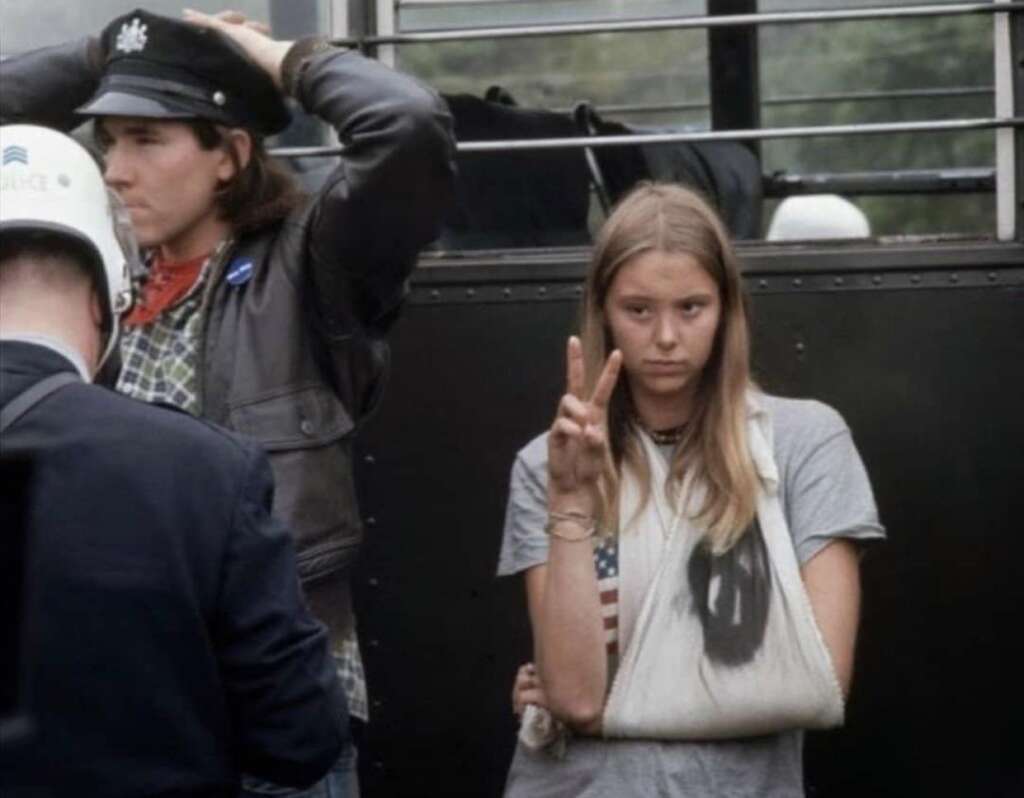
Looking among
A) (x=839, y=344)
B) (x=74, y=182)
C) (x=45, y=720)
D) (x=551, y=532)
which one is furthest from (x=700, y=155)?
(x=45, y=720)

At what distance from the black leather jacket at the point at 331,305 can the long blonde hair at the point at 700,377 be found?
1.02 feet

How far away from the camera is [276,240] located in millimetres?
4523

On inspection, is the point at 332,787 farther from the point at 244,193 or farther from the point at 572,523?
the point at 244,193

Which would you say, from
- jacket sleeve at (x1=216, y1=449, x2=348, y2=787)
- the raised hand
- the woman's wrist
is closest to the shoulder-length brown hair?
the raised hand

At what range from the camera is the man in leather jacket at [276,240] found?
4371mm

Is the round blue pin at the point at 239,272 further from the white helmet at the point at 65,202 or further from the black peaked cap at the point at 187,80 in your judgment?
the white helmet at the point at 65,202

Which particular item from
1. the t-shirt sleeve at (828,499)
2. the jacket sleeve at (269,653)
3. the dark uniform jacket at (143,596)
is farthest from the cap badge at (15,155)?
the t-shirt sleeve at (828,499)

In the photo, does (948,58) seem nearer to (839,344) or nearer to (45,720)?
(839,344)

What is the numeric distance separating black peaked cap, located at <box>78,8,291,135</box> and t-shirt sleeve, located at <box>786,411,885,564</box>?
1.02 metres

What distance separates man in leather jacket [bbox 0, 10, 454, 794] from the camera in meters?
4.37

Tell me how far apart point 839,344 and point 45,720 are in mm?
2469

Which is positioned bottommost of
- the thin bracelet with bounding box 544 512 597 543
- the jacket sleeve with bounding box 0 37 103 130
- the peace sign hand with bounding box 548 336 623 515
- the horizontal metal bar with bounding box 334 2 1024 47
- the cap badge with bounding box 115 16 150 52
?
the thin bracelet with bounding box 544 512 597 543

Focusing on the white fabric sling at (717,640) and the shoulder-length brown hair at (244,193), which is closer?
the white fabric sling at (717,640)

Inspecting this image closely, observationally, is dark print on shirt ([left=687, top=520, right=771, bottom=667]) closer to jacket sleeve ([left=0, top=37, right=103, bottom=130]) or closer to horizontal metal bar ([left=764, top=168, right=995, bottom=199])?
jacket sleeve ([left=0, top=37, right=103, bottom=130])
